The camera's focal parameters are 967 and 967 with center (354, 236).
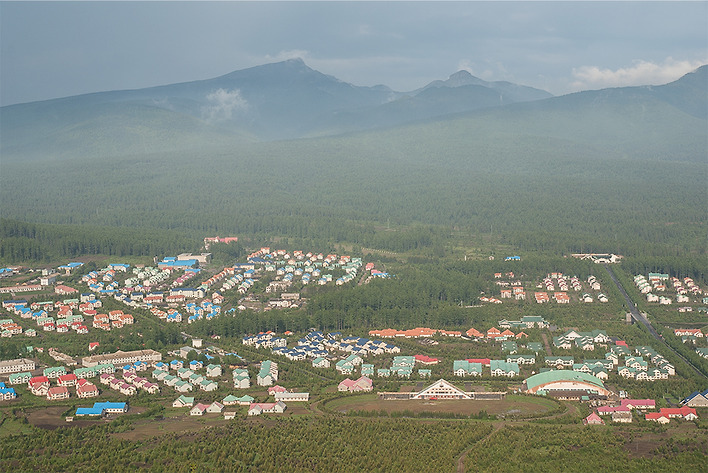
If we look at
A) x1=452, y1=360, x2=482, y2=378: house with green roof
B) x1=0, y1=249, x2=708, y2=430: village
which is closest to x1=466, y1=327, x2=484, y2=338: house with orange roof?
x1=0, y1=249, x2=708, y2=430: village

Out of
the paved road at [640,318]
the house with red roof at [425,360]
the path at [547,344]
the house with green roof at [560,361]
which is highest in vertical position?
the house with red roof at [425,360]

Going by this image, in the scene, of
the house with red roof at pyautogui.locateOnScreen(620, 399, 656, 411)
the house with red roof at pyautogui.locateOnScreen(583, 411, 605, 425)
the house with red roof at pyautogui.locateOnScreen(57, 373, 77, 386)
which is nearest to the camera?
the house with red roof at pyautogui.locateOnScreen(583, 411, 605, 425)

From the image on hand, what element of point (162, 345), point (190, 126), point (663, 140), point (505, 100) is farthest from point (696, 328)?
point (505, 100)

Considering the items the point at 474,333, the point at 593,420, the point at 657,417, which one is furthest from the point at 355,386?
the point at 657,417

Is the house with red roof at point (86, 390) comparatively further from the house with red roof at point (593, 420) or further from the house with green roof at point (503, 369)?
the house with red roof at point (593, 420)

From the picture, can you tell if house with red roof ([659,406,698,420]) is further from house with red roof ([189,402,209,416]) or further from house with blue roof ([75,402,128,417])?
house with blue roof ([75,402,128,417])

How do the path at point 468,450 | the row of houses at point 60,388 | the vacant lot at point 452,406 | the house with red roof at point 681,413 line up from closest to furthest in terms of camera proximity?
1. the path at point 468,450
2. the house with red roof at point 681,413
3. the vacant lot at point 452,406
4. the row of houses at point 60,388

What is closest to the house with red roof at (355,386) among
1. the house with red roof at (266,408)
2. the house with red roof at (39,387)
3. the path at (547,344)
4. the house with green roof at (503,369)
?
the house with red roof at (266,408)

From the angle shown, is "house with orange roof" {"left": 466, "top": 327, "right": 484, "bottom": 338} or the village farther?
"house with orange roof" {"left": 466, "top": 327, "right": 484, "bottom": 338}
